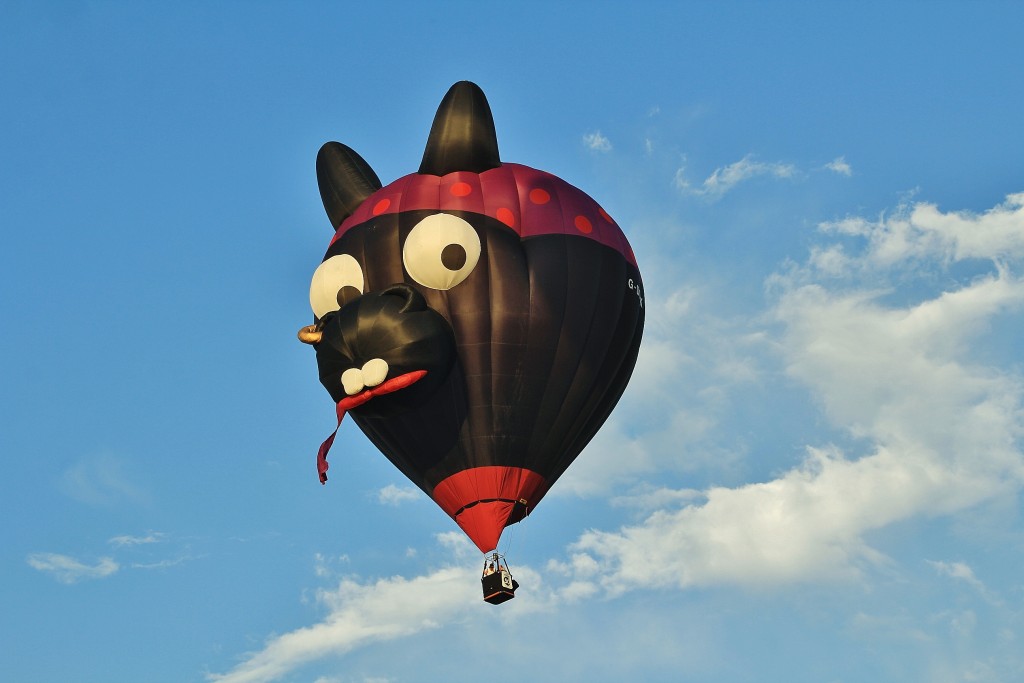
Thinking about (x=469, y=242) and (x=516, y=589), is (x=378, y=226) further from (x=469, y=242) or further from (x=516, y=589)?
(x=516, y=589)

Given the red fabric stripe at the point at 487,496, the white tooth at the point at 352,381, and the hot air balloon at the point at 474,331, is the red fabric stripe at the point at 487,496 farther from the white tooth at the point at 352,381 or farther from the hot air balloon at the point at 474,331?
the white tooth at the point at 352,381

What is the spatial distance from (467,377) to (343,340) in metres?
2.01

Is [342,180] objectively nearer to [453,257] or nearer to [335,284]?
[335,284]

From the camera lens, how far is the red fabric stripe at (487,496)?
1184 inches

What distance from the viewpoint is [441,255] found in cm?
2969

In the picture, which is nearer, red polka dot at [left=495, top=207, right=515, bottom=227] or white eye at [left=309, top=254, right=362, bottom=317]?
white eye at [left=309, top=254, right=362, bottom=317]

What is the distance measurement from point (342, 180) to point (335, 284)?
121 inches

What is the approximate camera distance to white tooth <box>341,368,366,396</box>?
29188mm

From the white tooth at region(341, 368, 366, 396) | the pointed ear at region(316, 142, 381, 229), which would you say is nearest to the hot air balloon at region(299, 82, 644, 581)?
the white tooth at region(341, 368, 366, 396)

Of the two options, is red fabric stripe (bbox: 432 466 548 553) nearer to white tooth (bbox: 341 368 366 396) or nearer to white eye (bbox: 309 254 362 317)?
white tooth (bbox: 341 368 366 396)

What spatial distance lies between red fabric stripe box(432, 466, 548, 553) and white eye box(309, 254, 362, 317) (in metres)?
3.29

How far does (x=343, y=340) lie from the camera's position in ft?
96.6

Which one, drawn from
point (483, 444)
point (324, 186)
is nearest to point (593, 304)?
point (483, 444)

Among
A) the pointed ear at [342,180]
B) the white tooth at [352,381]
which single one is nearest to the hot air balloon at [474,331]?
the white tooth at [352,381]
